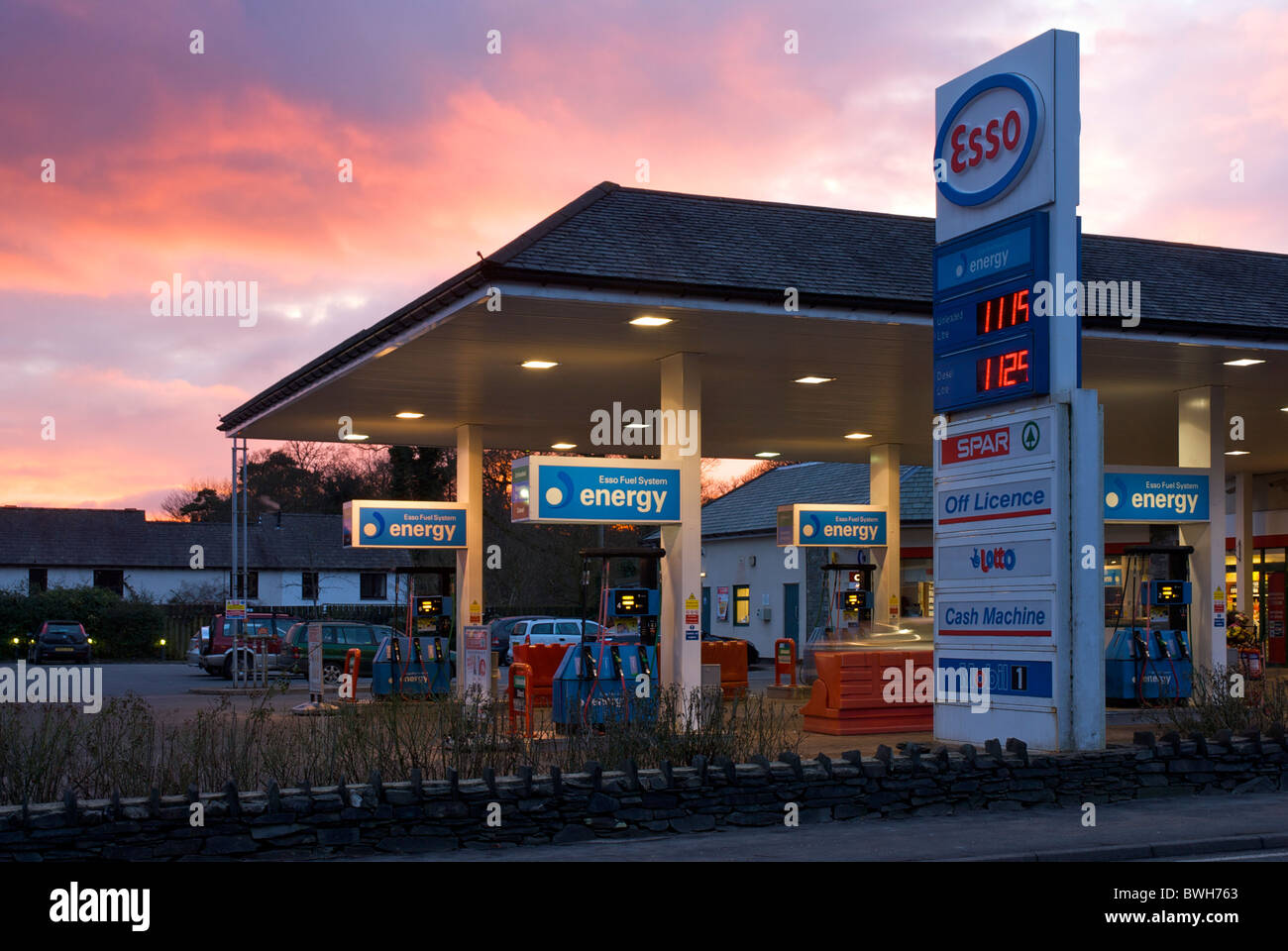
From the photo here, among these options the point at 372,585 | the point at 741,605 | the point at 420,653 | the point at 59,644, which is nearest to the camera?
the point at 420,653

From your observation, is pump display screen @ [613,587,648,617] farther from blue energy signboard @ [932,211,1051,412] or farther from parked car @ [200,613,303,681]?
parked car @ [200,613,303,681]

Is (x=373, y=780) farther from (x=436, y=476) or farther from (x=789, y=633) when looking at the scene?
(x=436, y=476)

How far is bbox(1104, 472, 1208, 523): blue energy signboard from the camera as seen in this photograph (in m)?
19.7

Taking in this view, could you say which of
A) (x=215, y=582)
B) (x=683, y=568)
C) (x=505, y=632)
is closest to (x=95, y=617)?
(x=505, y=632)

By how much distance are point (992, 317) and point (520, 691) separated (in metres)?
8.18

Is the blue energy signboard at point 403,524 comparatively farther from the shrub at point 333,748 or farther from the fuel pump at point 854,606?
the shrub at point 333,748

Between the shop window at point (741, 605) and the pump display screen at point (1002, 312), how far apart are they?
1418 inches

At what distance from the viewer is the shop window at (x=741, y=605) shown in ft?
164

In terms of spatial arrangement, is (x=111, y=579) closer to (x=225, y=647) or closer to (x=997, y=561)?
(x=225, y=647)

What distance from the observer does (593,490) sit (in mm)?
17266

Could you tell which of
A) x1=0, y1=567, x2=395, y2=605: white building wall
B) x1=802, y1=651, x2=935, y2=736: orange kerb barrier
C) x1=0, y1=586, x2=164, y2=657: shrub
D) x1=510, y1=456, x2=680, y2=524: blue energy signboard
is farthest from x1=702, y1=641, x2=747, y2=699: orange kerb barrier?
x1=0, y1=567, x2=395, y2=605: white building wall
